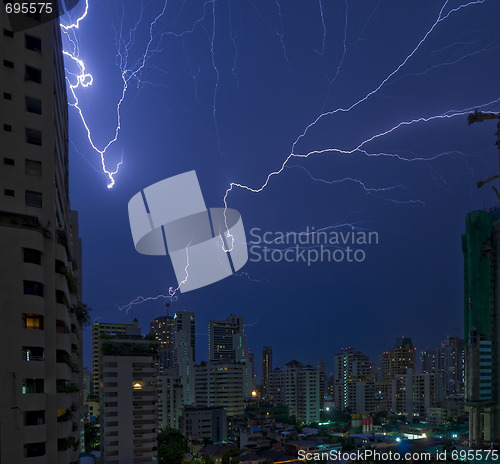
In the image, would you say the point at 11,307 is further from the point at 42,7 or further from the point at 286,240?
the point at 286,240

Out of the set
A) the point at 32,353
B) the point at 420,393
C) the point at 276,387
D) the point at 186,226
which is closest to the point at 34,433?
the point at 32,353

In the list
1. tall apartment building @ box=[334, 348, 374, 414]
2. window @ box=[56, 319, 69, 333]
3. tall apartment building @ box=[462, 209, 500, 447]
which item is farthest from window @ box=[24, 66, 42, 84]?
tall apartment building @ box=[334, 348, 374, 414]

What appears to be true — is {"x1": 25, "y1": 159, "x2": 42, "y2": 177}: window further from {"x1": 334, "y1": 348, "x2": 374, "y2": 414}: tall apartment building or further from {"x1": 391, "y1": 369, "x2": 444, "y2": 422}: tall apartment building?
{"x1": 391, "y1": 369, "x2": 444, "y2": 422}: tall apartment building

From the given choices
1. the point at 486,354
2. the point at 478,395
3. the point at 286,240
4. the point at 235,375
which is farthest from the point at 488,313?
the point at 235,375

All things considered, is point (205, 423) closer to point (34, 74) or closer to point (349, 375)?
point (34, 74)

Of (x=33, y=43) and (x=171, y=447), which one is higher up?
(x=33, y=43)

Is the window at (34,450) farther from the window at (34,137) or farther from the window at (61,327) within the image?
the window at (34,137)

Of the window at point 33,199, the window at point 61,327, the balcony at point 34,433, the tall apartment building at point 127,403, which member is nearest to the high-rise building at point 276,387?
the tall apartment building at point 127,403
